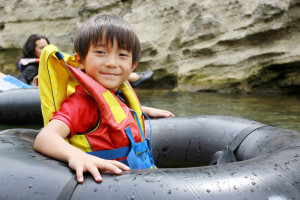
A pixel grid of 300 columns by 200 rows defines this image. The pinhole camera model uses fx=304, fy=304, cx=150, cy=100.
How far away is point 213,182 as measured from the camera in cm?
84

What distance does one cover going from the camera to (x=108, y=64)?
1.16m

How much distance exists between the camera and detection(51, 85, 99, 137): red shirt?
3.34ft

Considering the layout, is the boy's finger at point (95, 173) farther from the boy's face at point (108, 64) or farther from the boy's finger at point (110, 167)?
the boy's face at point (108, 64)

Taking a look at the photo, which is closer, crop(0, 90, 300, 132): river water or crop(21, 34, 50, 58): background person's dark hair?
crop(0, 90, 300, 132): river water

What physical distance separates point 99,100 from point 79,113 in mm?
87

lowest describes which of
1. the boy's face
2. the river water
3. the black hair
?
the river water

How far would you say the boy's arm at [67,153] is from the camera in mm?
855

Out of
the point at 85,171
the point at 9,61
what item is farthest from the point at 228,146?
the point at 9,61

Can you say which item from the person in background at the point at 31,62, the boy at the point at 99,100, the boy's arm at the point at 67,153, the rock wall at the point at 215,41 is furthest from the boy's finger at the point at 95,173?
the rock wall at the point at 215,41

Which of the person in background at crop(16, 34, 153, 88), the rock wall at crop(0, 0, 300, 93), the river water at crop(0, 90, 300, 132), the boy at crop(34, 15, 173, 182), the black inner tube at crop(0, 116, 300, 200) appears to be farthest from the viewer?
the rock wall at crop(0, 0, 300, 93)

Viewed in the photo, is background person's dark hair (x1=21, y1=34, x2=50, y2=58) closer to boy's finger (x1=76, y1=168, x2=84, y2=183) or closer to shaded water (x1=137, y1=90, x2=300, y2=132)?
shaded water (x1=137, y1=90, x2=300, y2=132)

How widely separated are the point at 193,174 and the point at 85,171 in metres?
0.31

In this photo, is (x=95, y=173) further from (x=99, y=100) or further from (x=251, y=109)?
(x=251, y=109)

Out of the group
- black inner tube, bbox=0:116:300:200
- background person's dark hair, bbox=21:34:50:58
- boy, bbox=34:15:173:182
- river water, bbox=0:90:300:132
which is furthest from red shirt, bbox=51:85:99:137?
background person's dark hair, bbox=21:34:50:58
